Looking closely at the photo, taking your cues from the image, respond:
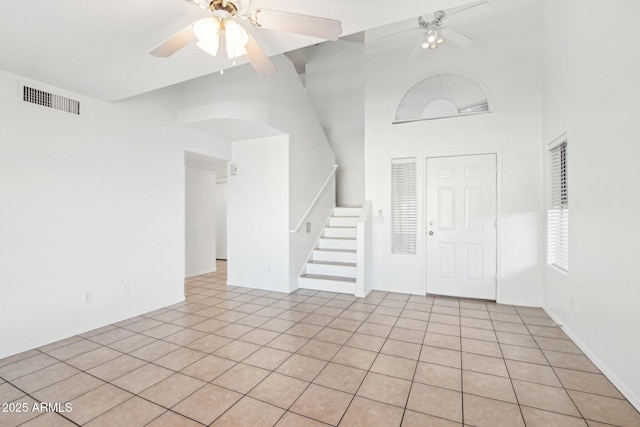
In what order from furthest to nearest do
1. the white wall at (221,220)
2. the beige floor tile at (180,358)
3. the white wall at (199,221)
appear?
1. the white wall at (221,220)
2. the white wall at (199,221)
3. the beige floor tile at (180,358)

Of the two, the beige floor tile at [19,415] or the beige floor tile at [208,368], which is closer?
the beige floor tile at [19,415]

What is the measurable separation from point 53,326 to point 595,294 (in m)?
5.01

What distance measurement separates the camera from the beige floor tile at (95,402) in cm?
189

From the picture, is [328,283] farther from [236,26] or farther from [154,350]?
[236,26]

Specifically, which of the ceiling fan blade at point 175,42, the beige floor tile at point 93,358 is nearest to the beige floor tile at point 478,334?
the beige floor tile at point 93,358

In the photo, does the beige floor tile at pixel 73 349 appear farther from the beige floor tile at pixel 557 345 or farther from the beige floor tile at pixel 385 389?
the beige floor tile at pixel 557 345

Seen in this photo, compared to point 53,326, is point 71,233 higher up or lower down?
higher up

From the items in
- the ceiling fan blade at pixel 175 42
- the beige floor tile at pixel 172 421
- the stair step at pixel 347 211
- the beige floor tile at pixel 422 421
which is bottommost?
the beige floor tile at pixel 172 421

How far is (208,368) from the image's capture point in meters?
2.46

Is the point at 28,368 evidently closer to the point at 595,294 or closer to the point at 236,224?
the point at 236,224

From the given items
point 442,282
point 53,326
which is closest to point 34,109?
point 53,326

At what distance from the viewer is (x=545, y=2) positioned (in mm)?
3723

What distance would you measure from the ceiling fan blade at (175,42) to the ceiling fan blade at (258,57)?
0.35 m

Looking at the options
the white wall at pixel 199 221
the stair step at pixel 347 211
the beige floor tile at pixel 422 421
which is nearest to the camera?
the beige floor tile at pixel 422 421
